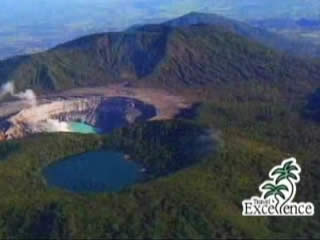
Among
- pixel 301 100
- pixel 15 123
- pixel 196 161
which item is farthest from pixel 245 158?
pixel 15 123

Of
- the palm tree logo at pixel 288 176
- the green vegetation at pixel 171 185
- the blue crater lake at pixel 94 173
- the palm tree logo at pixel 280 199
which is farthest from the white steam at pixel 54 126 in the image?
the palm tree logo at pixel 288 176

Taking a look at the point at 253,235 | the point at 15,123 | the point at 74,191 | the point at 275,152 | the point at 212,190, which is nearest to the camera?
the point at 253,235

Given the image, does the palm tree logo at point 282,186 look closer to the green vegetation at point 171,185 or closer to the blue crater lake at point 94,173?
the green vegetation at point 171,185

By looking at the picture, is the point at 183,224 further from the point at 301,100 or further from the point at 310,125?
the point at 301,100

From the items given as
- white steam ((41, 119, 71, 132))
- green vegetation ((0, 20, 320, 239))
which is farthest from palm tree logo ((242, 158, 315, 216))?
white steam ((41, 119, 71, 132))

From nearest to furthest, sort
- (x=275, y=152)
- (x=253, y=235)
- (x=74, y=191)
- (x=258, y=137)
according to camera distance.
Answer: (x=253, y=235) < (x=74, y=191) < (x=275, y=152) < (x=258, y=137)

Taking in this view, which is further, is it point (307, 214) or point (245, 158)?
point (245, 158)

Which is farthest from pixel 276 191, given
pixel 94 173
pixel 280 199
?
pixel 94 173

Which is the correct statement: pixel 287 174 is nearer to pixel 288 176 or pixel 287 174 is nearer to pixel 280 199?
pixel 288 176
